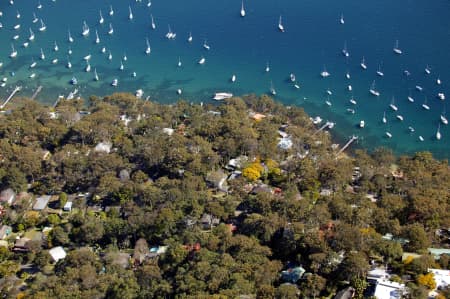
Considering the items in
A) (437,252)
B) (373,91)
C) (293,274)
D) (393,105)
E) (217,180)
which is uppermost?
(373,91)

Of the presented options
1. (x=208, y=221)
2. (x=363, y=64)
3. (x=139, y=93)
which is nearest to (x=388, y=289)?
(x=208, y=221)

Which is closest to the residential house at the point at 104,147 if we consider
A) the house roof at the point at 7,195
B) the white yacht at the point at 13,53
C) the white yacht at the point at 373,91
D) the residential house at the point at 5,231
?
the house roof at the point at 7,195

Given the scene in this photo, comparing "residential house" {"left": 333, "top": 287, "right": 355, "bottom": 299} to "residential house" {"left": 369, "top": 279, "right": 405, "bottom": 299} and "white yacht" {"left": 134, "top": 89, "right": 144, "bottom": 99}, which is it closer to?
"residential house" {"left": 369, "top": 279, "right": 405, "bottom": 299}

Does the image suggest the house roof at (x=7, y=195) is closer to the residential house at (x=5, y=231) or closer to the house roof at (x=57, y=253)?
the residential house at (x=5, y=231)

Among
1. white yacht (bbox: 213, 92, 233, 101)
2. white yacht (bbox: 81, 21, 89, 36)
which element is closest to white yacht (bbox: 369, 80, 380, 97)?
white yacht (bbox: 213, 92, 233, 101)

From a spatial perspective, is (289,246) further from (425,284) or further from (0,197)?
(0,197)

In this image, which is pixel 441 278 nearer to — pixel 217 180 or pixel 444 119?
pixel 217 180

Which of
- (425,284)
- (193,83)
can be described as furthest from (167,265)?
(193,83)
